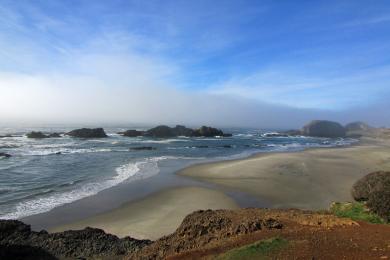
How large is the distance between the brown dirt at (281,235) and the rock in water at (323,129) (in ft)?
363

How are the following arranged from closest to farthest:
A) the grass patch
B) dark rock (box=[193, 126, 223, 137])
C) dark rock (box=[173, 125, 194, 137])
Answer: the grass patch → dark rock (box=[193, 126, 223, 137]) → dark rock (box=[173, 125, 194, 137])

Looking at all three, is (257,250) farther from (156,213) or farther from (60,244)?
(156,213)

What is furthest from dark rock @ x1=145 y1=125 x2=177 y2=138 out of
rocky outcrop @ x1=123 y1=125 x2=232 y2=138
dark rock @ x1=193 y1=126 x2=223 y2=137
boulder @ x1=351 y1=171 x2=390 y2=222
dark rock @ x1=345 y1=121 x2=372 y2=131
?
dark rock @ x1=345 y1=121 x2=372 y2=131

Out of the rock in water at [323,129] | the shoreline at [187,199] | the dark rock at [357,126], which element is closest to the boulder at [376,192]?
the shoreline at [187,199]

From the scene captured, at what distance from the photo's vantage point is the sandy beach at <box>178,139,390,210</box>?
20406 millimetres

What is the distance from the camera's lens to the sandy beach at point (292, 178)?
20.4 m

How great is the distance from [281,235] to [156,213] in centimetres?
911

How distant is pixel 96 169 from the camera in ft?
96.4

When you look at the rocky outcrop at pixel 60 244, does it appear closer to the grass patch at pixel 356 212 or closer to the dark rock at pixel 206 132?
the grass patch at pixel 356 212

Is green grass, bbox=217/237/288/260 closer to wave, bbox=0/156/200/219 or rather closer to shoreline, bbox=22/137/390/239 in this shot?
shoreline, bbox=22/137/390/239

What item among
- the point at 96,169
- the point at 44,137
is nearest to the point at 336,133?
the point at 44,137

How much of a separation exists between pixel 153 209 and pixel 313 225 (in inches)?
374

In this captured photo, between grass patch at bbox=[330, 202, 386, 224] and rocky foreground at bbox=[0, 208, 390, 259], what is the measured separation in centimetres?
173

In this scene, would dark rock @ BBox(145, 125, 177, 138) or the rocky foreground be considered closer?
the rocky foreground
